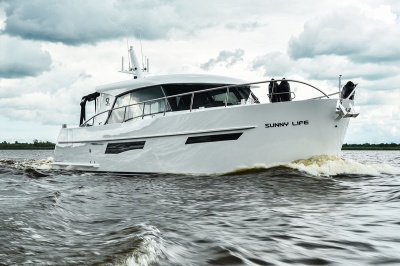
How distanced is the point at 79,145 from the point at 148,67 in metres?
4.38

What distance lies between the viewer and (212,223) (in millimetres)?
4867

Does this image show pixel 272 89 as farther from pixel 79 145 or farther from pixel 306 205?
pixel 79 145

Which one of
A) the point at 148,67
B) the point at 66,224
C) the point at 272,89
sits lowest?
the point at 66,224

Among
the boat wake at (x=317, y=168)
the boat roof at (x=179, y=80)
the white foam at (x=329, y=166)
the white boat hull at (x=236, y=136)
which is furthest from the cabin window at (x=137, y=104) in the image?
the white foam at (x=329, y=166)

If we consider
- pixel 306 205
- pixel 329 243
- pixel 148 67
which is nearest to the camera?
pixel 329 243

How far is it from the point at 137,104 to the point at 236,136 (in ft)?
12.2

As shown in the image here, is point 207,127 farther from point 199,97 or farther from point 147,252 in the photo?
point 147,252

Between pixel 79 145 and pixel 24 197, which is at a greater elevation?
pixel 79 145

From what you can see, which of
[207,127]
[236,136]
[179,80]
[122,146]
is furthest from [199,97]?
[122,146]

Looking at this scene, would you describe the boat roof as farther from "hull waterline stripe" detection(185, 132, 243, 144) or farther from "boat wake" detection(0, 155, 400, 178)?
"boat wake" detection(0, 155, 400, 178)

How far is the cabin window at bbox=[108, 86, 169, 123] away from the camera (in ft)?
38.2

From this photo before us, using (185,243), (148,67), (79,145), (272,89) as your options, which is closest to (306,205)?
(185,243)

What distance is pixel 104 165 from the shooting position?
12867 millimetres

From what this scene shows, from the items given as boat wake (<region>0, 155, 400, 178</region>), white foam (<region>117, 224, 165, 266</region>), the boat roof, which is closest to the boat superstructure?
the boat roof
